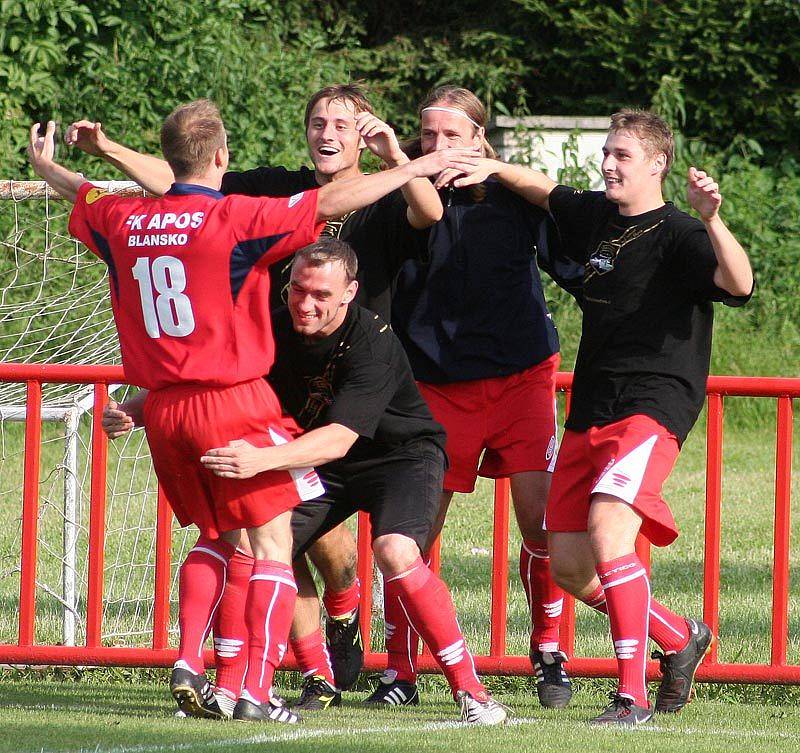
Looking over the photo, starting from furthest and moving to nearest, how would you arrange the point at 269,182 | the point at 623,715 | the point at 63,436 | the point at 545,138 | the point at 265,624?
the point at 545,138 < the point at 63,436 < the point at 269,182 < the point at 623,715 < the point at 265,624

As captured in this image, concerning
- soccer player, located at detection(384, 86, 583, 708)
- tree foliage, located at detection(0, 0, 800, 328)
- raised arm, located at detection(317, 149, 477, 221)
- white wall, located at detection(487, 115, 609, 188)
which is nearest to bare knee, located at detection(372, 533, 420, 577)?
soccer player, located at detection(384, 86, 583, 708)

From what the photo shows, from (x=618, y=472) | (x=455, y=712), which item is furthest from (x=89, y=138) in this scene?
(x=455, y=712)

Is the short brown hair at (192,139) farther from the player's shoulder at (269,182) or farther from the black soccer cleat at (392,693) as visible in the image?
the black soccer cleat at (392,693)

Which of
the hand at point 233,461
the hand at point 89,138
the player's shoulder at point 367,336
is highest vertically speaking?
the hand at point 89,138

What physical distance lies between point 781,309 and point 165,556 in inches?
425

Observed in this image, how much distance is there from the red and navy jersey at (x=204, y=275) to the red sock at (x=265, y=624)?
2.30ft

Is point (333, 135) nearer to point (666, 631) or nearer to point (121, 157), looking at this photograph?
point (121, 157)

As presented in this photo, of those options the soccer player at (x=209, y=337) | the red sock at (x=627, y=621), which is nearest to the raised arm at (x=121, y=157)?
the soccer player at (x=209, y=337)

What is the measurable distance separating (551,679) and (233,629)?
1.31 meters

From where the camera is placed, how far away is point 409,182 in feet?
16.8

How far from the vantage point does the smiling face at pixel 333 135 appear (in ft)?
18.0

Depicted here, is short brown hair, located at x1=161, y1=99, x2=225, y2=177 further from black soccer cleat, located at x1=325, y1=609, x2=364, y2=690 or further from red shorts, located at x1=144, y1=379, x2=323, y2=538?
black soccer cleat, located at x1=325, y1=609, x2=364, y2=690

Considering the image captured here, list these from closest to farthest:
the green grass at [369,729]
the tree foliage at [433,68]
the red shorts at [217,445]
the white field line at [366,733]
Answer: the white field line at [366,733]
the green grass at [369,729]
the red shorts at [217,445]
the tree foliage at [433,68]

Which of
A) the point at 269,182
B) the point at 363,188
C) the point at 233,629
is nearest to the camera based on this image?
the point at 363,188
